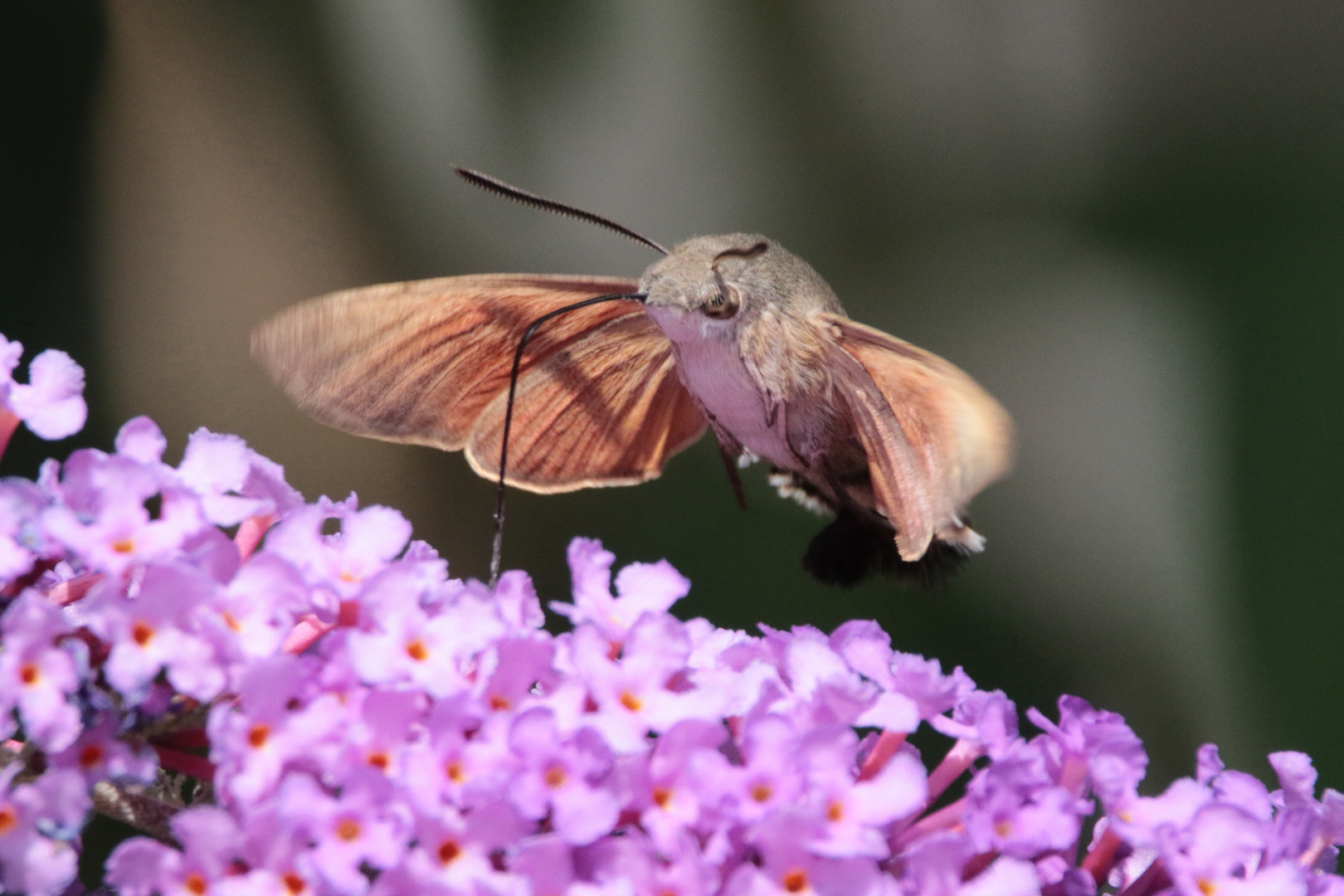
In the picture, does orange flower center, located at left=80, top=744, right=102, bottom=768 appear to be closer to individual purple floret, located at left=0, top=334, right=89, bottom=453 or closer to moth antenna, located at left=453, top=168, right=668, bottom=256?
individual purple floret, located at left=0, top=334, right=89, bottom=453

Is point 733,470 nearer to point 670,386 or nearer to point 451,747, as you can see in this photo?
point 670,386

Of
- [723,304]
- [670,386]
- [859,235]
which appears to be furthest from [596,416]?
[859,235]

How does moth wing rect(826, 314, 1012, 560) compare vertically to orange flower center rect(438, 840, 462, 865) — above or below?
above

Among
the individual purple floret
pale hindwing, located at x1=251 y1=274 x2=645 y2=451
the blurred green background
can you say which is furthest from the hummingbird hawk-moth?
the blurred green background

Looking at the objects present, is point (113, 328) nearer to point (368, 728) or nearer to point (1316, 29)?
point (368, 728)

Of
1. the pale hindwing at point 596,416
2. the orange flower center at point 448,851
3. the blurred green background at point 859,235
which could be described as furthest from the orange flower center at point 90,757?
the blurred green background at point 859,235

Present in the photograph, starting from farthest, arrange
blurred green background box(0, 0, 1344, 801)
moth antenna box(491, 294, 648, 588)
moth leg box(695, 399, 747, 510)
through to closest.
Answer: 1. blurred green background box(0, 0, 1344, 801)
2. moth leg box(695, 399, 747, 510)
3. moth antenna box(491, 294, 648, 588)
